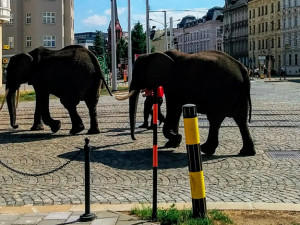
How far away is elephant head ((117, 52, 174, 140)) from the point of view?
10250 mm

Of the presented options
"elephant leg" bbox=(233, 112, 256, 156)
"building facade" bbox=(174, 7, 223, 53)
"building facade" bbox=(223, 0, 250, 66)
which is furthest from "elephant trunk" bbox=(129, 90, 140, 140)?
"building facade" bbox=(174, 7, 223, 53)

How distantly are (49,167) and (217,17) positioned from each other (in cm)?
12387

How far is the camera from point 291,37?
95250mm

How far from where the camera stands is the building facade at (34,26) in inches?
2648

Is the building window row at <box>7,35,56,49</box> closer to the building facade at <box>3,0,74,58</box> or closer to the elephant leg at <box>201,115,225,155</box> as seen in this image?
the building facade at <box>3,0,74,58</box>

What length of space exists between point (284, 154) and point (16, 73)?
7205 millimetres

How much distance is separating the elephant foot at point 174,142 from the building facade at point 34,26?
58590mm

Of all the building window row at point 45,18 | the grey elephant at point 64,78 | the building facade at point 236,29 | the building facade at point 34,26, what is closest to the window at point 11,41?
the building facade at point 34,26

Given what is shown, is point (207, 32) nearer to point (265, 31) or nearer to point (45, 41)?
point (265, 31)

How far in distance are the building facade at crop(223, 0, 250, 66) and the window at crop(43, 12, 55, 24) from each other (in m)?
51.9

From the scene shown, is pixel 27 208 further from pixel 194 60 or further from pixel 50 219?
pixel 194 60

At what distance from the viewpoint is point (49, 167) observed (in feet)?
28.4

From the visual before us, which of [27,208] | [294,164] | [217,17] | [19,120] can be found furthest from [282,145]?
[217,17]

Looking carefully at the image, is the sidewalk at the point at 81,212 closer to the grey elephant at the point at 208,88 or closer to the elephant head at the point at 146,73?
the grey elephant at the point at 208,88
